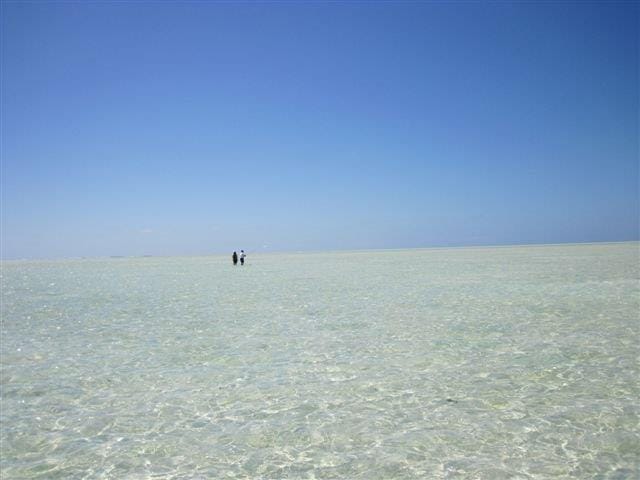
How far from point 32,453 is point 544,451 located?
590 cm

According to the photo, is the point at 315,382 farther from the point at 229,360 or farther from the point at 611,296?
the point at 611,296

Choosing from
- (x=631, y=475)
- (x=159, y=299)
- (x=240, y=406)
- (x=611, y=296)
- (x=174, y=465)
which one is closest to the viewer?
(x=631, y=475)

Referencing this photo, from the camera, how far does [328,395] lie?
7238 mm

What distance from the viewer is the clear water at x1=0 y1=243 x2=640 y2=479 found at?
16.8ft

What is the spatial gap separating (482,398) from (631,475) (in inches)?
92.9

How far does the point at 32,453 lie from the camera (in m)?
5.49

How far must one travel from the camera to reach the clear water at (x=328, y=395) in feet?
16.8

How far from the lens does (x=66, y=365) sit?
30.4 feet

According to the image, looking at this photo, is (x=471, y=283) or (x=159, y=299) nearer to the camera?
(x=159, y=299)

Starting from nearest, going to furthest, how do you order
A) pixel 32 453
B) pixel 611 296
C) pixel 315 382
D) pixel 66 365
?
pixel 32 453 < pixel 315 382 < pixel 66 365 < pixel 611 296

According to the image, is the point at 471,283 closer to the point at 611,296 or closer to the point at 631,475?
the point at 611,296

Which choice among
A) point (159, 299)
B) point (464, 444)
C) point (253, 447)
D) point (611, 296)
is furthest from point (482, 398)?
point (159, 299)

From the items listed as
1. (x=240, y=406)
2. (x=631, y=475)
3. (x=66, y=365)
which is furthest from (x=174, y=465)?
(x=66, y=365)

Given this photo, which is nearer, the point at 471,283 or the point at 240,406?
the point at 240,406
